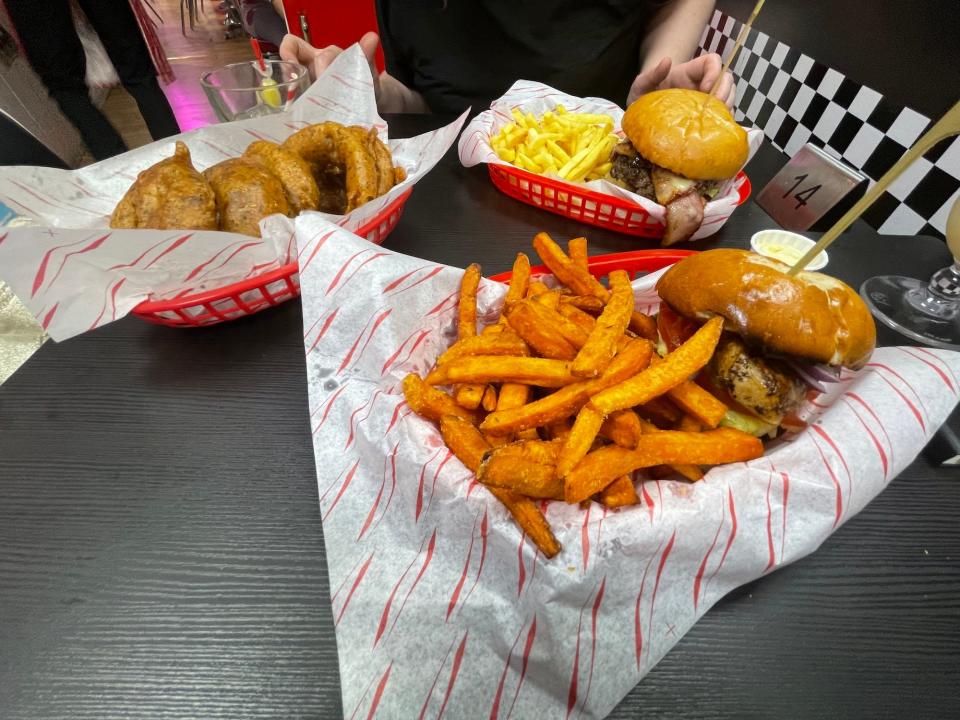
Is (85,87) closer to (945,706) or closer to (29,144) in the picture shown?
(29,144)

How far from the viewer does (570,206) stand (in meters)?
1.80

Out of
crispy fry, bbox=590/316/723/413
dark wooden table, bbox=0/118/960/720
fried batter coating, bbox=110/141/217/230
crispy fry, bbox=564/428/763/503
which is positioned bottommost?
dark wooden table, bbox=0/118/960/720

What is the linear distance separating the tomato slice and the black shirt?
2032mm

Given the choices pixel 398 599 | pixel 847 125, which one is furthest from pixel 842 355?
pixel 847 125

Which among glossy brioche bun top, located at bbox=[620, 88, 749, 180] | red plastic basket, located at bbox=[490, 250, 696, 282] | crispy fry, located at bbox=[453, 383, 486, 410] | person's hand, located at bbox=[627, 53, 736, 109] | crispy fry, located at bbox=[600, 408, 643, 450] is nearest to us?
crispy fry, located at bbox=[600, 408, 643, 450]

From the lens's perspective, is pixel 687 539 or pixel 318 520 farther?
pixel 318 520

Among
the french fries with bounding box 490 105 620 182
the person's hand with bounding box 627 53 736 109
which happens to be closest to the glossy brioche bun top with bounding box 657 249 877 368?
the french fries with bounding box 490 105 620 182

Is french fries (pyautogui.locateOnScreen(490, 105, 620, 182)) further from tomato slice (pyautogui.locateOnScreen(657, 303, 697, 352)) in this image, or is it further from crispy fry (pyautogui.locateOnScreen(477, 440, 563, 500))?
crispy fry (pyautogui.locateOnScreen(477, 440, 563, 500))

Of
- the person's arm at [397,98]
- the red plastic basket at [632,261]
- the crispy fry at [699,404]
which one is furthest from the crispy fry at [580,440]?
the person's arm at [397,98]

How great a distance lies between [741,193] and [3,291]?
2.94 metres

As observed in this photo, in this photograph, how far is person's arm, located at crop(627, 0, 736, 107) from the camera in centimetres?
216

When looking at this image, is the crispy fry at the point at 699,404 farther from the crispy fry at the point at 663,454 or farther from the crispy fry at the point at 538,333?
the crispy fry at the point at 538,333

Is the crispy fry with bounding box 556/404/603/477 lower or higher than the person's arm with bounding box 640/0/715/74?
lower

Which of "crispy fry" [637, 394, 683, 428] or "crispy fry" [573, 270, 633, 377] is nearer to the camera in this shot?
"crispy fry" [573, 270, 633, 377]
